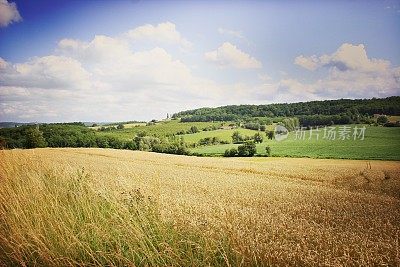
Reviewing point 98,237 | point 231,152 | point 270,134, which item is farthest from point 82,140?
point 98,237

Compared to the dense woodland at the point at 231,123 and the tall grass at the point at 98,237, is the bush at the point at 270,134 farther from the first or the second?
the tall grass at the point at 98,237

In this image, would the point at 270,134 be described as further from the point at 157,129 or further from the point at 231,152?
the point at 157,129

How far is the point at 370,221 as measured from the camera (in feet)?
32.1

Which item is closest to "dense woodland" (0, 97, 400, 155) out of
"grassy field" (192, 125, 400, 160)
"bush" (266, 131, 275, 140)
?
"bush" (266, 131, 275, 140)

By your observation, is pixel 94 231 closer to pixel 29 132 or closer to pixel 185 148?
pixel 29 132

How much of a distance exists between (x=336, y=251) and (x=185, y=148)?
57.0m

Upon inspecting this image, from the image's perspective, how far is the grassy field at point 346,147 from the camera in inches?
2022

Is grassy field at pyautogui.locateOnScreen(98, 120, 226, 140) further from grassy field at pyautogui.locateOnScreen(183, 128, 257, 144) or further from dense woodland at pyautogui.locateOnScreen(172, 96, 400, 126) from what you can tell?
dense woodland at pyautogui.locateOnScreen(172, 96, 400, 126)

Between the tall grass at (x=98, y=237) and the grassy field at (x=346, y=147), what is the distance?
51331mm

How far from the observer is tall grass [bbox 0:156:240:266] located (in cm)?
326

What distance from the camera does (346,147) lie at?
57688 millimetres

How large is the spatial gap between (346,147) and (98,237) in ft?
199

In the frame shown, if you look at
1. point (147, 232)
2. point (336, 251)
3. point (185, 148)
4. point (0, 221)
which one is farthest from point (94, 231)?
point (185, 148)

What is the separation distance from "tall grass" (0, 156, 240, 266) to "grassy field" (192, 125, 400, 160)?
5133cm
